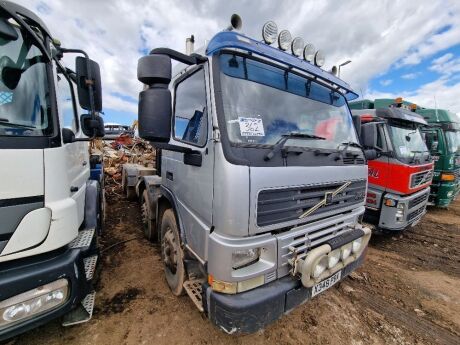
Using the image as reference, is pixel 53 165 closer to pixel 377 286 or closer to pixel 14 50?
pixel 14 50

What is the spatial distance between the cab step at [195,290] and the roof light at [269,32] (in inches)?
89.2

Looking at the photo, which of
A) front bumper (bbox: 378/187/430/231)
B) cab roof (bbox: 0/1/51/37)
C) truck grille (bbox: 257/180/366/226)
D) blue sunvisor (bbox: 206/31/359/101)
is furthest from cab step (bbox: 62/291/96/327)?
front bumper (bbox: 378/187/430/231)

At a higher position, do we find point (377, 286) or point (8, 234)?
point (8, 234)

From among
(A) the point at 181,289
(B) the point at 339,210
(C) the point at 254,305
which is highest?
(B) the point at 339,210

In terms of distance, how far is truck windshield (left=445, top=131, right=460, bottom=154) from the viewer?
6828 millimetres

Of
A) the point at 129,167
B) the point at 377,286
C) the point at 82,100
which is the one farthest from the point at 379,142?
the point at 129,167

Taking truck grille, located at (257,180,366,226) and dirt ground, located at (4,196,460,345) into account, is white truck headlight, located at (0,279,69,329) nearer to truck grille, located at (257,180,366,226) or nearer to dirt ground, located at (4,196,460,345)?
dirt ground, located at (4,196,460,345)

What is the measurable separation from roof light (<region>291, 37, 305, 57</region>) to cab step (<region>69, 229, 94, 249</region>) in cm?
262

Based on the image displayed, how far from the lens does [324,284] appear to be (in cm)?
220

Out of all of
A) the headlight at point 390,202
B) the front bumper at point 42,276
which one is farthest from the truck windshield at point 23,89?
the headlight at point 390,202

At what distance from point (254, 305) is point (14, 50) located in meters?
2.40

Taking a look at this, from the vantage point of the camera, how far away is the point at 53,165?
1.61m

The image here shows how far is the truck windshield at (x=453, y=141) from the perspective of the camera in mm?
6828

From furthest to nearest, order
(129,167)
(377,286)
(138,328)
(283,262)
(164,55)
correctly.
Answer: (129,167)
(377,286)
(138,328)
(283,262)
(164,55)
